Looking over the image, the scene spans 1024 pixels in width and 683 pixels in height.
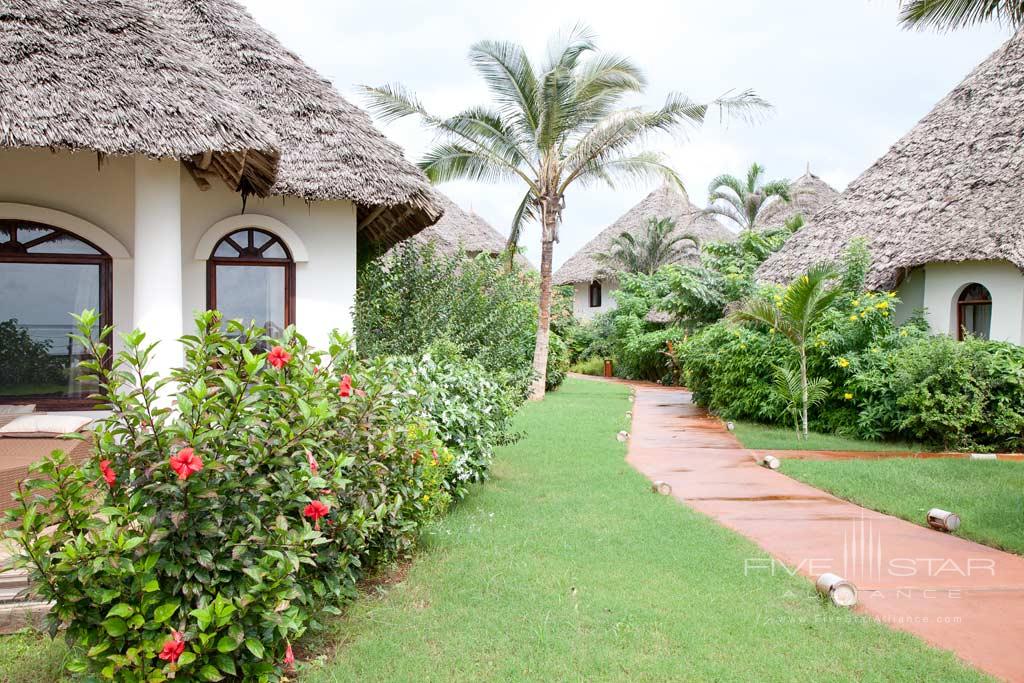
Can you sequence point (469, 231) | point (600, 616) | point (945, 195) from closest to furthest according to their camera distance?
point (600, 616) → point (945, 195) → point (469, 231)

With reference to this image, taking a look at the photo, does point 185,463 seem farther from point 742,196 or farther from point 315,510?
point 742,196

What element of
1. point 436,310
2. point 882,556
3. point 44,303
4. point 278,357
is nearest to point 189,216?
point 44,303

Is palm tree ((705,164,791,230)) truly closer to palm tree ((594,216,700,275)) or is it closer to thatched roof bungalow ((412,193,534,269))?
palm tree ((594,216,700,275))

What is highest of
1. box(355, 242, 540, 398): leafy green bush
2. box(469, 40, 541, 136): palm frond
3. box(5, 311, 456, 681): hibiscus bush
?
box(469, 40, 541, 136): palm frond

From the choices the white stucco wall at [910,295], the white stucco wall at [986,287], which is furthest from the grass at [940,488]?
the white stucco wall at [910,295]

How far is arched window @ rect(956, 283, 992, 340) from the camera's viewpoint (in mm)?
12250

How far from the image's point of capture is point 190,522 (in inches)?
121

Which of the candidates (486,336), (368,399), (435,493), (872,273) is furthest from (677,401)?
(368,399)

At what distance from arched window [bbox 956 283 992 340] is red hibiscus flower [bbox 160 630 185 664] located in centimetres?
1248

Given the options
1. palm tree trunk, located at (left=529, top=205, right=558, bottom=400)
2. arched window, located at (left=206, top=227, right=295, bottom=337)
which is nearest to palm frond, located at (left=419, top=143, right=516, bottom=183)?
palm tree trunk, located at (left=529, top=205, right=558, bottom=400)

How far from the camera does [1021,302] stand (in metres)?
11.5

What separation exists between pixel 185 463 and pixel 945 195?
43.3 ft

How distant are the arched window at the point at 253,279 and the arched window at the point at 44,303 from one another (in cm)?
110

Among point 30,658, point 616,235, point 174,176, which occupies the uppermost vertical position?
point 616,235
